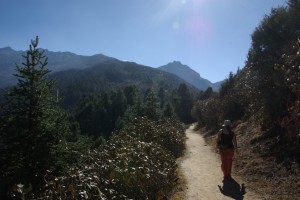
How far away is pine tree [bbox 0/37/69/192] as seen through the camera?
40.2 ft

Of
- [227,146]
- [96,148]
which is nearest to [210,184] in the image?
[227,146]

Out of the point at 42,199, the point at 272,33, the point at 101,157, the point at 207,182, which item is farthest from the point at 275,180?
the point at 272,33

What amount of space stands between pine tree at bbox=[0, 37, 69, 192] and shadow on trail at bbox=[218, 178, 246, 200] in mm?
6612

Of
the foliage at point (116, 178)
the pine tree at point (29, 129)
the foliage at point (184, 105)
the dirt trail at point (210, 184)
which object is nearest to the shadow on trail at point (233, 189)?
the dirt trail at point (210, 184)

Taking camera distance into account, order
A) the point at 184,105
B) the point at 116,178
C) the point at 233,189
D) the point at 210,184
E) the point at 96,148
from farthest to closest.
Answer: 1. the point at 184,105
2. the point at 96,148
3. the point at 210,184
4. the point at 233,189
5. the point at 116,178

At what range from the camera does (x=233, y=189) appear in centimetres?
955

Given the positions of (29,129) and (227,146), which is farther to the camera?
(29,129)

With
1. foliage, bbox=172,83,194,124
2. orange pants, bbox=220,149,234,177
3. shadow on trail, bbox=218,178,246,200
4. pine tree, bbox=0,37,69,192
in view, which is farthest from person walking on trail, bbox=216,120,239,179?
foliage, bbox=172,83,194,124

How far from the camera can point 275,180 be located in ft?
31.6

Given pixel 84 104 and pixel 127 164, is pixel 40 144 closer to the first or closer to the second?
pixel 127 164

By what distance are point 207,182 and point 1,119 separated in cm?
812

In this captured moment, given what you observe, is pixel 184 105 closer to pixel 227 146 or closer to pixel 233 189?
pixel 227 146

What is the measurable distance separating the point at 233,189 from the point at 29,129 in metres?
7.88

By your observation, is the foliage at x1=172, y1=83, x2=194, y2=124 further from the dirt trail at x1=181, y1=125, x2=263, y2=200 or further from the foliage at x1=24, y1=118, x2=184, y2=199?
the foliage at x1=24, y1=118, x2=184, y2=199
